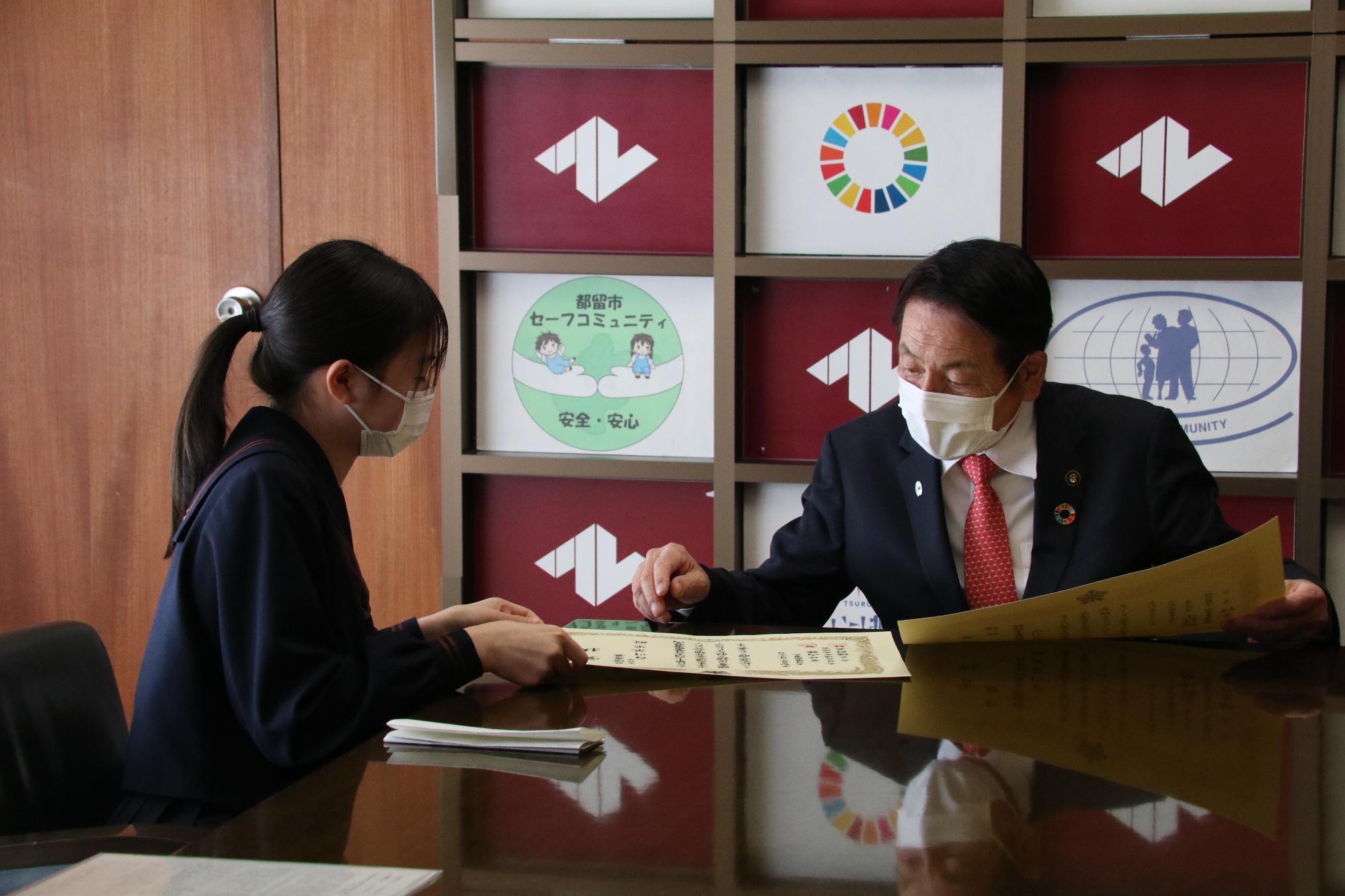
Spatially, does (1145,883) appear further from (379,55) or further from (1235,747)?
(379,55)

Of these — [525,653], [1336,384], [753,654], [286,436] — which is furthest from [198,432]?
[1336,384]

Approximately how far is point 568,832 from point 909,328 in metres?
1.08

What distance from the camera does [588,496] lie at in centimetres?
269

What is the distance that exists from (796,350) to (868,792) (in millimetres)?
1733

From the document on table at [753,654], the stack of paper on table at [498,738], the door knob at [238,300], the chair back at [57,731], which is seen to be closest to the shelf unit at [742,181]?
the door knob at [238,300]

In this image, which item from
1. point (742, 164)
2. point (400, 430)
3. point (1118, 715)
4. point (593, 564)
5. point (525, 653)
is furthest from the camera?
point (593, 564)

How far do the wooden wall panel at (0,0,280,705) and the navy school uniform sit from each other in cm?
163

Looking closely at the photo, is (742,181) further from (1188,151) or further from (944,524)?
(944,524)

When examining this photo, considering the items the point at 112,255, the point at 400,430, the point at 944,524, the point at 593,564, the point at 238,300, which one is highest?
the point at 112,255

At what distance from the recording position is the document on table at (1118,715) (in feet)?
3.21

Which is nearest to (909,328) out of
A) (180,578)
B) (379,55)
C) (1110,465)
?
(1110,465)

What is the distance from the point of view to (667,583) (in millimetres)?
1580

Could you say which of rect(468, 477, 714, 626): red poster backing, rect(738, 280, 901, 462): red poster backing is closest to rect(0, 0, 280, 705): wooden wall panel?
rect(468, 477, 714, 626): red poster backing

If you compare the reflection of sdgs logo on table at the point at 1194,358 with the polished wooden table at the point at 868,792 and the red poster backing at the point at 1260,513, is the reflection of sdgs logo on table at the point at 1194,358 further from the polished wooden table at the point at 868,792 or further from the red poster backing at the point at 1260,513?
the polished wooden table at the point at 868,792
